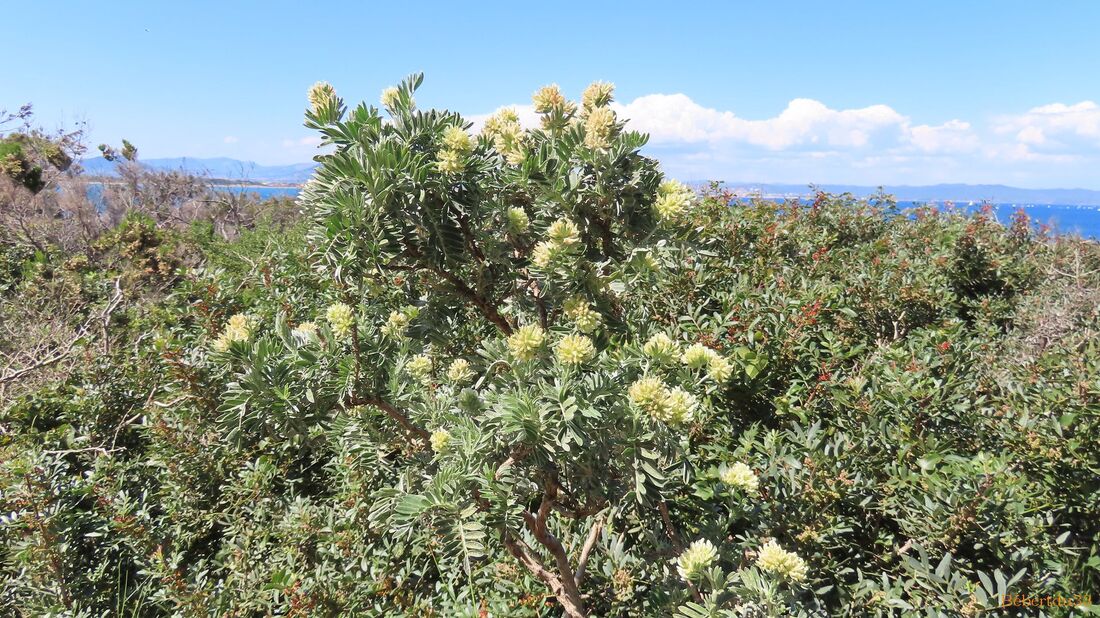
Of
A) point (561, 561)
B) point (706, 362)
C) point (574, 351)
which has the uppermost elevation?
point (574, 351)

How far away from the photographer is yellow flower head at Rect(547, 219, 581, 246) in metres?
1.67

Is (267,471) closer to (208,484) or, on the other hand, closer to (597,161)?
(208,484)

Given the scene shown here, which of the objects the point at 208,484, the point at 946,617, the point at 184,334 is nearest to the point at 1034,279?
the point at 946,617

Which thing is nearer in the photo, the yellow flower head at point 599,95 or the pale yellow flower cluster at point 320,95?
the pale yellow flower cluster at point 320,95

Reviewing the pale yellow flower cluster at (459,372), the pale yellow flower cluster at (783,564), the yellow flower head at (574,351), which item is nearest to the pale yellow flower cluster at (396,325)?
the pale yellow flower cluster at (459,372)

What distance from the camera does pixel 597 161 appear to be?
1.71 metres

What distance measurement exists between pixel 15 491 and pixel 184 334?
1.63 m

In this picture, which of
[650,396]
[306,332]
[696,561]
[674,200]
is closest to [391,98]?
[306,332]

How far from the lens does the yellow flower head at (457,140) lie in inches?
65.7

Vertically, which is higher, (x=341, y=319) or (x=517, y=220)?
(x=517, y=220)

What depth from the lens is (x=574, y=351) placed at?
1581 mm

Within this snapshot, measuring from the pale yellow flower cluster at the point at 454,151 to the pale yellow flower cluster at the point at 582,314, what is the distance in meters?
0.58

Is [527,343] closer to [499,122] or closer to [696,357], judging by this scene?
[696,357]

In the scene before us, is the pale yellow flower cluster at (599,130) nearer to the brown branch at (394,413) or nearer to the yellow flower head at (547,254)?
the yellow flower head at (547,254)
